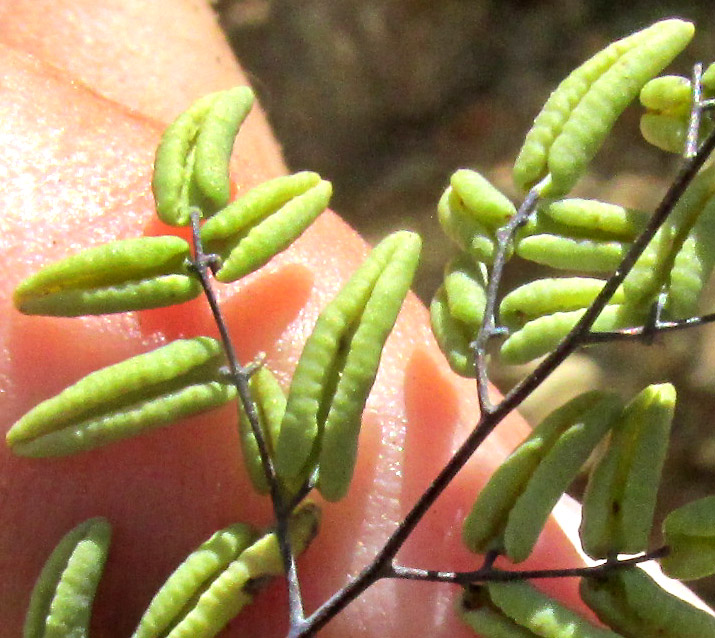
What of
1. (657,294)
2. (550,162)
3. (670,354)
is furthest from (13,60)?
(670,354)

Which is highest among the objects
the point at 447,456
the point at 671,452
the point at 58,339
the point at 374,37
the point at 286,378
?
the point at 374,37

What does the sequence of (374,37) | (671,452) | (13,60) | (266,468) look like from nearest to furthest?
1. (266,468)
2. (13,60)
3. (671,452)
4. (374,37)

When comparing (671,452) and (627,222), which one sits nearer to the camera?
(627,222)

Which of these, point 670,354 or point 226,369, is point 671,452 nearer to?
point 670,354

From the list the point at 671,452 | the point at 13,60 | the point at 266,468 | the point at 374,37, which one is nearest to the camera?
the point at 266,468

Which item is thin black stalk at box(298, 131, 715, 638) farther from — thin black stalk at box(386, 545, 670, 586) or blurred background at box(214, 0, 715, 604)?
blurred background at box(214, 0, 715, 604)

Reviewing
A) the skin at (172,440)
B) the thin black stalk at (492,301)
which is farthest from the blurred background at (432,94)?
the thin black stalk at (492,301)

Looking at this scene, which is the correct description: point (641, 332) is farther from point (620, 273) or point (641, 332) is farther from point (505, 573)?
point (505, 573)

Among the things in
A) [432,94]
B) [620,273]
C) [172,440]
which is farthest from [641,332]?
[432,94]

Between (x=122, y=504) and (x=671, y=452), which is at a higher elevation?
(x=122, y=504)
